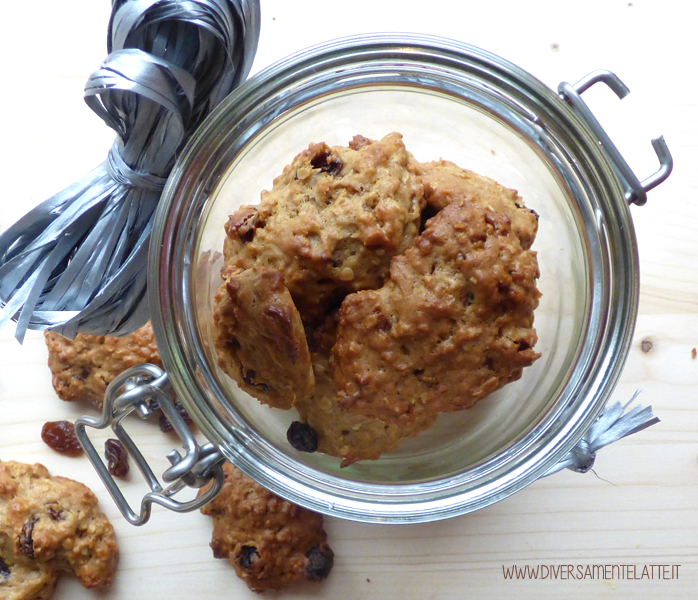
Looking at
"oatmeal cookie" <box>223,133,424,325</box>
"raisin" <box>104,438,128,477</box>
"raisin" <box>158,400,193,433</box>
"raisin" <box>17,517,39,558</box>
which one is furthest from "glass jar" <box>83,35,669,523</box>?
"raisin" <box>17,517,39,558</box>

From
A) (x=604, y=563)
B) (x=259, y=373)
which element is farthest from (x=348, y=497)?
(x=604, y=563)

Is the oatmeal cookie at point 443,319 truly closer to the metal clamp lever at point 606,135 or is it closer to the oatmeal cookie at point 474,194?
the oatmeal cookie at point 474,194

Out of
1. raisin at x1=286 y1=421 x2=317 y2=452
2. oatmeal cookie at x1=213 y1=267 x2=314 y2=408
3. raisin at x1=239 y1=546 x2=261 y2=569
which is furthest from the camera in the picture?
raisin at x1=239 y1=546 x2=261 y2=569

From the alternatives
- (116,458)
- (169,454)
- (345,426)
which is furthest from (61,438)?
(345,426)

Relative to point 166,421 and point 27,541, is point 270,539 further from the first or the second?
point 27,541

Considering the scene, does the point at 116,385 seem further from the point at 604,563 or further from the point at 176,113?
the point at 604,563

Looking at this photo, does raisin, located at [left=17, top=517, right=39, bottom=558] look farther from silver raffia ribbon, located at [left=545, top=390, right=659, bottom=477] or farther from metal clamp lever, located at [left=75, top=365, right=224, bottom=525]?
silver raffia ribbon, located at [left=545, top=390, right=659, bottom=477]
